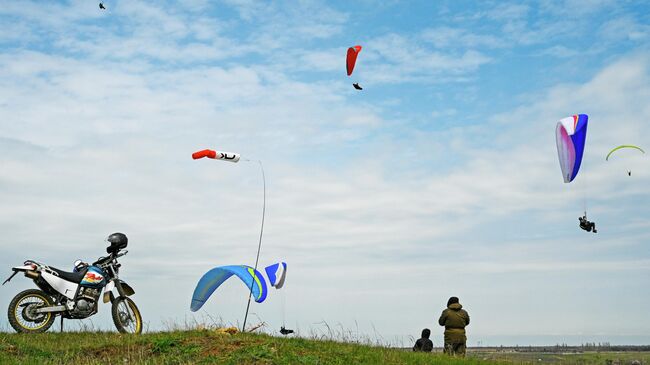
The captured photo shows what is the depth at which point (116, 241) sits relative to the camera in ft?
60.7

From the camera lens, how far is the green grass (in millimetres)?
14023

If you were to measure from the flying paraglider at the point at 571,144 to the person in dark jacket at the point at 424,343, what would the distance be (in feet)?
24.1

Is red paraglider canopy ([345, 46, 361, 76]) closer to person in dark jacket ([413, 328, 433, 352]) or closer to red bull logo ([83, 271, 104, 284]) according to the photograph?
person in dark jacket ([413, 328, 433, 352])

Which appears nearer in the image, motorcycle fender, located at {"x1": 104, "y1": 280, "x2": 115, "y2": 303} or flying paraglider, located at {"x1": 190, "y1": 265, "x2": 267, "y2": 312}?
motorcycle fender, located at {"x1": 104, "y1": 280, "x2": 115, "y2": 303}

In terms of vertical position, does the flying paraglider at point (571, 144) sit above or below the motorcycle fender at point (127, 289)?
above

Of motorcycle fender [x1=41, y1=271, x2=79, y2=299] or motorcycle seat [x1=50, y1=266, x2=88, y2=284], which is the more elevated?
motorcycle seat [x1=50, y1=266, x2=88, y2=284]

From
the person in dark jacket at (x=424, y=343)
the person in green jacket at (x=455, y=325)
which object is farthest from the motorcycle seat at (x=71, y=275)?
the person in green jacket at (x=455, y=325)

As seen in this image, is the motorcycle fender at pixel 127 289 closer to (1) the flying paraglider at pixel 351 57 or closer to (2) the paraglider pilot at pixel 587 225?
(1) the flying paraglider at pixel 351 57

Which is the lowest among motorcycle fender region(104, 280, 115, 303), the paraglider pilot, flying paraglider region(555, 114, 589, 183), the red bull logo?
motorcycle fender region(104, 280, 115, 303)

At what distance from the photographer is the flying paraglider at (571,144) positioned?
23422mm

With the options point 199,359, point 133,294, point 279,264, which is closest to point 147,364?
point 199,359

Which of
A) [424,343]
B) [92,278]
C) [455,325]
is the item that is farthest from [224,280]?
[455,325]

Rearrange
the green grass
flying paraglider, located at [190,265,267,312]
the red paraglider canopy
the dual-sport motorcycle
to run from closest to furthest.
Answer: the green grass, the dual-sport motorcycle, flying paraglider, located at [190,265,267,312], the red paraglider canopy

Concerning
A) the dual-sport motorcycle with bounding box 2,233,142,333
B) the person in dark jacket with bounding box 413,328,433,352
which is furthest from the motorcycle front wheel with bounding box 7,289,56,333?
the person in dark jacket with bounding box 413,328,433,352
